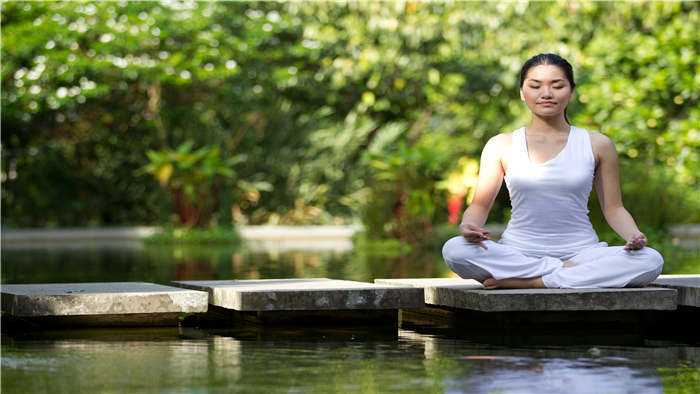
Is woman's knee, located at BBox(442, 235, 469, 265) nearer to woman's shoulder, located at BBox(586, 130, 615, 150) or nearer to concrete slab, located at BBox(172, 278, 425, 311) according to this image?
concrete slab, located at BBox(172, 278, 425, 311)

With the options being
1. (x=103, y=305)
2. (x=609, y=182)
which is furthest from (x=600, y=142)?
(x=103, y=305)

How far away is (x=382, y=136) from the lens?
70.3 ft

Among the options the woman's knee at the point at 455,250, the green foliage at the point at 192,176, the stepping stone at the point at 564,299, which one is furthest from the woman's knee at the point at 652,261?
the green foliage at the point at 192,176

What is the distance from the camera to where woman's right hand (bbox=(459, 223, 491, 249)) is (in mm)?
5512

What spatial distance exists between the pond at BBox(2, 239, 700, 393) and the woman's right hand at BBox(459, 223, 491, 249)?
1.44 feet

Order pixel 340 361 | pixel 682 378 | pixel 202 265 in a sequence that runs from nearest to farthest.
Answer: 1. pixel 682 378
2. pixel 340 361
3. pixel 202 265

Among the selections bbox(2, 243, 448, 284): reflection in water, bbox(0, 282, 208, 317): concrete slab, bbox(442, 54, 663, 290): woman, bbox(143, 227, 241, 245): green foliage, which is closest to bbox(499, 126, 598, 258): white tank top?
bbox(442, 54, 663, 290): woman

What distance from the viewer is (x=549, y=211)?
570cm

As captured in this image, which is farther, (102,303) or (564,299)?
(102,303)

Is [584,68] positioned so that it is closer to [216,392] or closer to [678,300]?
[678,300]

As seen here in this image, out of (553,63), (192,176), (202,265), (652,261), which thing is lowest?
(202,265)

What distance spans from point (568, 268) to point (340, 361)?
1.64m

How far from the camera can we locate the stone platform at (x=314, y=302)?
5.41m

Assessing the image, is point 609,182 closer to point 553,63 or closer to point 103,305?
point 553,63
